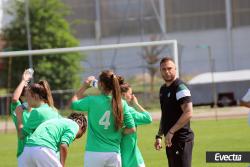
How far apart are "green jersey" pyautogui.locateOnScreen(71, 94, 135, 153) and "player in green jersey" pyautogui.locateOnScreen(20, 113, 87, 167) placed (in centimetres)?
63

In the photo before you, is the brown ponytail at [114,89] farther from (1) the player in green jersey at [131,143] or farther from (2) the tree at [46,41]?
(2) the tree at [46,41]

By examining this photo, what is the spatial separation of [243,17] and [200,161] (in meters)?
40.8

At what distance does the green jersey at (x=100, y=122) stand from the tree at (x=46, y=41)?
120ft

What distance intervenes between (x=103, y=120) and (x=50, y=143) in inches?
37.9

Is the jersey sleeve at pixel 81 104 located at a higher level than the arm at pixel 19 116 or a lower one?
higher

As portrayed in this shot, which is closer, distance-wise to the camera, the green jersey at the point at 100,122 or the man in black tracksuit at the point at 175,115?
the green jersey at the point at 100,122

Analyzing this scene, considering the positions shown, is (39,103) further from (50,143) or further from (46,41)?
(46,41)

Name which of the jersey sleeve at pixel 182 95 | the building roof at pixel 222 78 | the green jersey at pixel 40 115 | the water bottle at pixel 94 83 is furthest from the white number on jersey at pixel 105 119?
the building roof at pixel 222 78

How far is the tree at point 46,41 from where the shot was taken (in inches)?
1813

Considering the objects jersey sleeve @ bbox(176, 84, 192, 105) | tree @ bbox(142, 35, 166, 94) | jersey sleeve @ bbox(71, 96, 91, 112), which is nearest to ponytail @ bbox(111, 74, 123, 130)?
jersey sleeve @ bbox(71, 96, 91, 112)

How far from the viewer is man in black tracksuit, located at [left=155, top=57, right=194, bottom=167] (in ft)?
30.2

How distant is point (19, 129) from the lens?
399 inches

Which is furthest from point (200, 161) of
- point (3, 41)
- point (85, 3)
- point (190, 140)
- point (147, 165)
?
point (85, 3)

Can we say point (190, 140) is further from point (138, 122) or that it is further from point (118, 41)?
point (118, 41)
